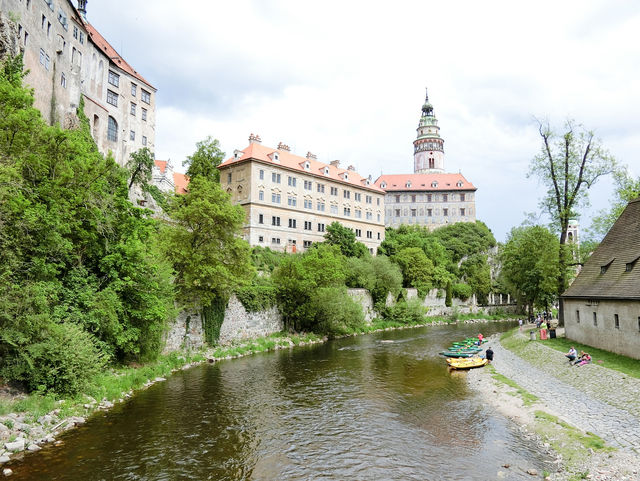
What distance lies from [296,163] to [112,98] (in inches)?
894

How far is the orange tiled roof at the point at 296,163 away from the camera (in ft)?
168

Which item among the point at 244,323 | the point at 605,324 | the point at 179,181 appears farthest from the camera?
the point at 179,181

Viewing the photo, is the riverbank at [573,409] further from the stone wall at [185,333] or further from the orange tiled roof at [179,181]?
the orange tiled roof at [179,181]

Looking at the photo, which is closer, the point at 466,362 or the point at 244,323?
the point at 466,362

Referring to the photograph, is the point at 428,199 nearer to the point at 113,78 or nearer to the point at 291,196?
the point at 291,196

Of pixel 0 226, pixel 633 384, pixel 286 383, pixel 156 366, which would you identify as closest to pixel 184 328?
pixel 156 366

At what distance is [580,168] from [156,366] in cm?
3017

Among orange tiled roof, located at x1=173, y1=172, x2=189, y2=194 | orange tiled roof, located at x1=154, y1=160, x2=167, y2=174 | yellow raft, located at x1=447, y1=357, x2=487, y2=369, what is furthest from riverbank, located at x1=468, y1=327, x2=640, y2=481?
orange tiled roof, located at x1=173, y1=172, x2=189, y2=194

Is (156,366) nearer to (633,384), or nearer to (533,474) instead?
(533,474)

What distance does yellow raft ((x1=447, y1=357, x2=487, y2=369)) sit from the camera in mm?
24438

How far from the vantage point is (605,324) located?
67.9 ft

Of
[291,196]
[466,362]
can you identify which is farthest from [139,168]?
[466,362]

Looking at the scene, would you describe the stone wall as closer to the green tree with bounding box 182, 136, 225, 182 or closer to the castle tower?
the green tree with bounding box 182, 136, 225, 182

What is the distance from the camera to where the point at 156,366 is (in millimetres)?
21547
